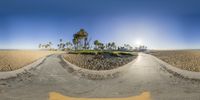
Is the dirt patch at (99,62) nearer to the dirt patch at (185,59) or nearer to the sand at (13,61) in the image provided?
the sand at (13,61)

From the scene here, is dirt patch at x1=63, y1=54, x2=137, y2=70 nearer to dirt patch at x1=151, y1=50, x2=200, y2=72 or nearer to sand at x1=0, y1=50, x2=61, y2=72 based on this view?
sand at x1=0, y1=50, x2=61, y2=72

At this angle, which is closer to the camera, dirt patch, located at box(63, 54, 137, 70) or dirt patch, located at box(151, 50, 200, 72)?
dirt patch, located at box(151, 50, 200, 72)

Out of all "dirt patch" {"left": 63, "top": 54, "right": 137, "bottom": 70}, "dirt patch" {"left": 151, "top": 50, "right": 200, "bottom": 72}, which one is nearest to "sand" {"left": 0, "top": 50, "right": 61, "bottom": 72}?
"dirt patch" {"left": 63, "top": 54, "right": 137, "bottom": 70}

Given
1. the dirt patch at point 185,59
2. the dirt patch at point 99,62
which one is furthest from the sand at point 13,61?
the dirt patch at point 185,59

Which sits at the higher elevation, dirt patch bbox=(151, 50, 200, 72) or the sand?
dirt patch bbox=(151, 50, 200, 72)

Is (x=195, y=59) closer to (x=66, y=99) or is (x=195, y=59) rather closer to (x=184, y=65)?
(x=184, y=65)

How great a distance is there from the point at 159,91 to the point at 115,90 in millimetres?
1546

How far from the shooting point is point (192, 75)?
45.3 ft

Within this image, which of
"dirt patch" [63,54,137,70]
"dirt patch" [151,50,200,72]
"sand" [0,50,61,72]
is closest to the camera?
"dirt patch" [151,50,200,72]

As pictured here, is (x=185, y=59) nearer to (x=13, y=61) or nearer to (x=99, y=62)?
(x=99, y=62)

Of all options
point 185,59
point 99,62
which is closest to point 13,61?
point 99,62

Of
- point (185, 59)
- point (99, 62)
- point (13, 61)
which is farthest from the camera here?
point (13, 61)

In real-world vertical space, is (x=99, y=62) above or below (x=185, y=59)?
below

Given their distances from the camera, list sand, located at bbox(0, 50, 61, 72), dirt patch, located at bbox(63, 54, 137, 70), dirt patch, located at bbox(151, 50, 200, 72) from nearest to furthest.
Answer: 1. dirt patch, located at bbox(151, 50, 200, 72)
2. sand, located at bbox(0, 50, 61, 72)
3. dirt patch, located at bbox(63, 54, 137, 70)
